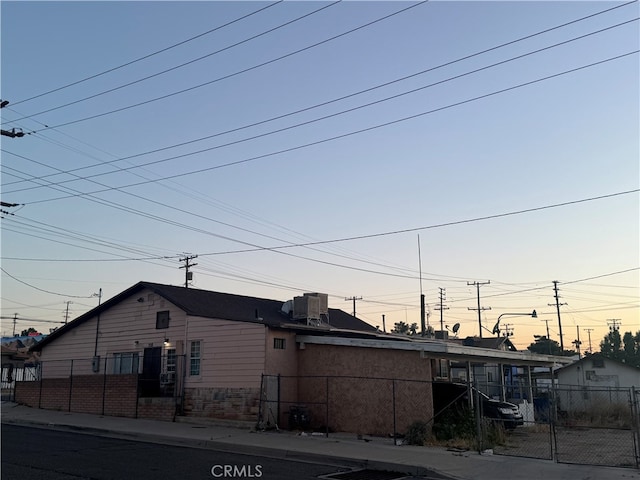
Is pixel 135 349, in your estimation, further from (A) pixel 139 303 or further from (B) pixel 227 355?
(B) pixel 227 355

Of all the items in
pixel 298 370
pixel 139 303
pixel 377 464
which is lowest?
pixel 377 464

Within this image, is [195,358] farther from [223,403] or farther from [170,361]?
[223,403]

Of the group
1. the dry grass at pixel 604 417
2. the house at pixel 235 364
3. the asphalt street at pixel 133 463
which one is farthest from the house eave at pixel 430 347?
the asphalt street at pixel 133 463

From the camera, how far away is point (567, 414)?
30.8 metres

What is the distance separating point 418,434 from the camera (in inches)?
753

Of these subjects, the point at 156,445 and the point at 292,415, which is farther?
the point at 292,415

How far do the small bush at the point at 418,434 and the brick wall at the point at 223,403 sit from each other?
6.06 metres

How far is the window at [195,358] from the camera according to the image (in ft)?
82.7

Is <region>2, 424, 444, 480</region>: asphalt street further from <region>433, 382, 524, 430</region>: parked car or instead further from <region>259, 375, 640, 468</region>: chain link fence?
<region>433, 382, 524, 430</region>: parked car

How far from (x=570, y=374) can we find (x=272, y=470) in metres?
35.2

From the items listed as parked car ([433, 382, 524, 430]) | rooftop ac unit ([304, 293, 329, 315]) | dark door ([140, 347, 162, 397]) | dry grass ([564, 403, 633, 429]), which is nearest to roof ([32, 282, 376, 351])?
rooftop ac unit ([304, 293, 329, 315])

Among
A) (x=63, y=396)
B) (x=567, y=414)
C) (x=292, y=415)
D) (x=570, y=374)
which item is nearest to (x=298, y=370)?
(x=292, y=415)

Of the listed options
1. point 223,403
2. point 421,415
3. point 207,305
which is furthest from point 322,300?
point 421,415

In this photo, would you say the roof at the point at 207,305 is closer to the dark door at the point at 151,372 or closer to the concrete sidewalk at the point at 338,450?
the dark door at the point at 151,372
